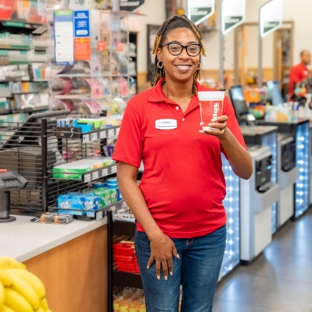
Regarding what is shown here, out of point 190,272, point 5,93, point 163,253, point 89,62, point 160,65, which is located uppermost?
point 89,62

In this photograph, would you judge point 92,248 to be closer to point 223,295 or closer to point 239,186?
point 223,295

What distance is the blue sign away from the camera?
443 centimetres

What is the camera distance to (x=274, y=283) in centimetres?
470

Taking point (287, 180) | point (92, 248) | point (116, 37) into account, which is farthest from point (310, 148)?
point (92, 248)

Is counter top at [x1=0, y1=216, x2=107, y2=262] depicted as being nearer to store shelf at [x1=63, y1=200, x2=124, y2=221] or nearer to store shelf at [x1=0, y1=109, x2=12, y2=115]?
store shelf at [x1=63, y1=200, x2=124, y2=221]

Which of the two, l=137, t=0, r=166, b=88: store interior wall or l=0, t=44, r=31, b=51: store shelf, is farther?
l=137, t=0, r=166, b=88: store interior wall

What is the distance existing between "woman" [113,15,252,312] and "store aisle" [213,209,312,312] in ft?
6.17

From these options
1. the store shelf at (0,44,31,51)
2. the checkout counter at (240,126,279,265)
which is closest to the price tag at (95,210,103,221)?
the checkout counter at (240,126,279,265)

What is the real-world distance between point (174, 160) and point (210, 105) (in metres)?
0.30

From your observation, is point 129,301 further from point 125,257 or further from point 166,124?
point 166,124

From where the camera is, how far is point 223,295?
14.6 ft

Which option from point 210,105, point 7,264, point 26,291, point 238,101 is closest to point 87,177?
point 210,105

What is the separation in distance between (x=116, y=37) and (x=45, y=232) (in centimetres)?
252

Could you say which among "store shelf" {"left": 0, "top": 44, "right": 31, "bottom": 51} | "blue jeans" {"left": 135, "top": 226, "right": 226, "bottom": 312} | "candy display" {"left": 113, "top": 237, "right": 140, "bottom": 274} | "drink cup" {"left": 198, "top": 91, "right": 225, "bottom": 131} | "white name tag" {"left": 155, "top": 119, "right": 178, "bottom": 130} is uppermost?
"store shelf" {"left": 0, "top": 44, "right": 31, "bottom": 51}
